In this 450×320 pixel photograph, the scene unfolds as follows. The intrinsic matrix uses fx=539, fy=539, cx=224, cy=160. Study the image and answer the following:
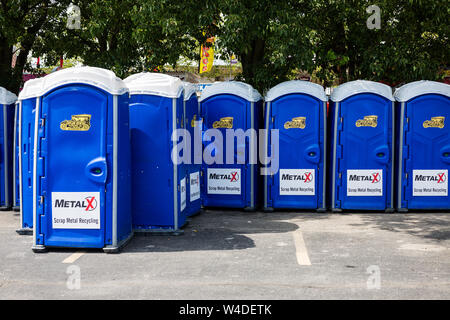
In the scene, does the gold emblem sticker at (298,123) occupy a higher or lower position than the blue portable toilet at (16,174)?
higher

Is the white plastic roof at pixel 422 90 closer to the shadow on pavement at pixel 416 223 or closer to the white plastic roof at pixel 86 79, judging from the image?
the shadow on pavement at pixel 416 223

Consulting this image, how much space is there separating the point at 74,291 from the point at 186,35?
8.48 metres

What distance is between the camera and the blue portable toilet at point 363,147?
29.0 feet

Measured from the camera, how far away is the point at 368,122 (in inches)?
349

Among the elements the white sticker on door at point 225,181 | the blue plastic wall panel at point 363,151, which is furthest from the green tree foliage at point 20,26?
the blue plastic wall panel at point 363,151

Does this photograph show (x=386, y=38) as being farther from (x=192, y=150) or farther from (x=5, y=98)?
(x=5, y=98)

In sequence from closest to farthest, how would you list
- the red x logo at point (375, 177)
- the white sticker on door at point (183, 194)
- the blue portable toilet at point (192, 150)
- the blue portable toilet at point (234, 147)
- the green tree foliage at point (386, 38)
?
the white sticker on door at point (183, 194) → the blue portable toilet at point (192, 150) → the red x logo at point (375, 177) → the blue portable toilet at point (234, 147) → the green tree foliage at point (386, 38)

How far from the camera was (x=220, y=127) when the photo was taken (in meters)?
9.17

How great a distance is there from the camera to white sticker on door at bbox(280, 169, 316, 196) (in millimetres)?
9016

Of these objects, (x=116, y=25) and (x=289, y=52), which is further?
(x=116, y=25)

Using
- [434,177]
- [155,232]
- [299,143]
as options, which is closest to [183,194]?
[155,232]

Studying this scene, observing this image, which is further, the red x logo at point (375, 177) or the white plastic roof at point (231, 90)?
the white plastic roof at point (231, 90)
